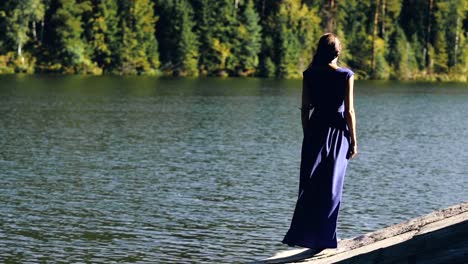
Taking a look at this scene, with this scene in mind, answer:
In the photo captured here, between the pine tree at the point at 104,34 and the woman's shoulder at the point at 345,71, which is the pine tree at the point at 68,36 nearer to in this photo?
the pine tree at the point at 104,34

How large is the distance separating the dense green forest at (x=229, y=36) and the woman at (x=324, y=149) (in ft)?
267

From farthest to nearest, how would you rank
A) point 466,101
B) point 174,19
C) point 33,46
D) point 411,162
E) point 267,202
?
point 174,19
point 33,46
point 466,101
point 411,162
point 267,202

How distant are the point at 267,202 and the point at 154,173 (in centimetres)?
515

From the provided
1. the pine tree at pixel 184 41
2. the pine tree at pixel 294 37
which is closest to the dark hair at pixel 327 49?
the pine tree at pixel 184 41

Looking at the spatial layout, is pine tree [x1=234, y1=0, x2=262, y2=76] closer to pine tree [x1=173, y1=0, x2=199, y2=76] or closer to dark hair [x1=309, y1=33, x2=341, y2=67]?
pine tree [x1=173, y1=0, x2=199, y2=76]

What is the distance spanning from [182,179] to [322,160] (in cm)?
1265

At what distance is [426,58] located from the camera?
4547 inches

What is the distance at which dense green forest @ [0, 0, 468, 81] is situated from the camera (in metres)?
94.9

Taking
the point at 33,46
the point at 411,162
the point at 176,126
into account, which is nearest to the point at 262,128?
the point at 176,126

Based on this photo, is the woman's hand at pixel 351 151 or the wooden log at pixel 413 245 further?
the woman's hand at pixel 351 151

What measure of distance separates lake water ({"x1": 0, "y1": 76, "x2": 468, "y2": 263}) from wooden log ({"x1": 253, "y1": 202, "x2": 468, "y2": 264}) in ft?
12.2

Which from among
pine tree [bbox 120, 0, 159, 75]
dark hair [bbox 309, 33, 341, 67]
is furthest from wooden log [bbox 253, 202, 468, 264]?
pine tree [bbox 120, 0, 159, 75]

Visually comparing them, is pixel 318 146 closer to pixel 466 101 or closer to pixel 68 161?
pixel 68 161

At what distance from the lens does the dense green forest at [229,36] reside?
9494 cm
